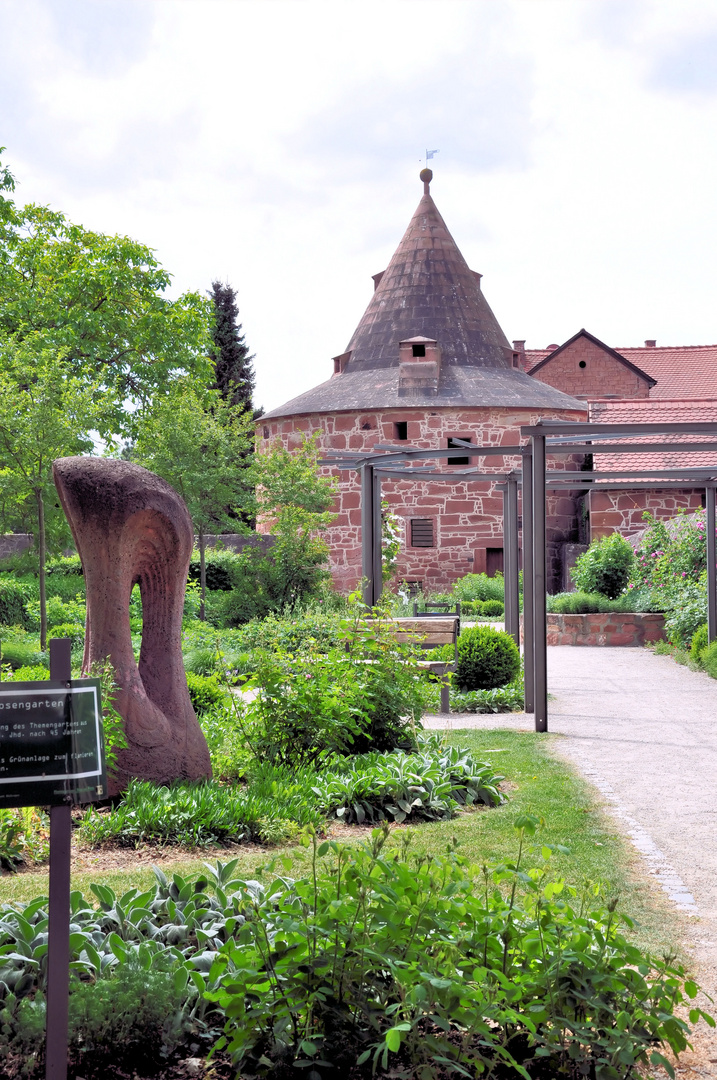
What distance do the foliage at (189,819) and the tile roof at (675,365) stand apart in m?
35.4

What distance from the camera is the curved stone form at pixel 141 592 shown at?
5652 mm

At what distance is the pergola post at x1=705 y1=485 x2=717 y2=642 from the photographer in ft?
48.6

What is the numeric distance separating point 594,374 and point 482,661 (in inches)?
1138

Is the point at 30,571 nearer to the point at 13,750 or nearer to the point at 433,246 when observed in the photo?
the point at 433,246

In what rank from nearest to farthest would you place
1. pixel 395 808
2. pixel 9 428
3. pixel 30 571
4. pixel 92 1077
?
pixel 92 1077 < pixel 395 808 < pixel 9 428 < pixel 30 571

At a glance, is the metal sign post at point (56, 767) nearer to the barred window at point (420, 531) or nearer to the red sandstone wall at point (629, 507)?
the red sandstone wall at point (629, 507)

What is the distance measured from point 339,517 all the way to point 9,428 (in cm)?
1421

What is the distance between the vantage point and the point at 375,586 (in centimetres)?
1231

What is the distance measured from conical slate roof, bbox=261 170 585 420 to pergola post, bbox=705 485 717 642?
15093 mm

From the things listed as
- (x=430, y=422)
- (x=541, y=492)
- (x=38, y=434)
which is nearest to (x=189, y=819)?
(x=541, y=492)

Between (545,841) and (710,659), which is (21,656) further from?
(545,841)

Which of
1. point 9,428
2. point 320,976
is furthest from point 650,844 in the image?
point 9,428

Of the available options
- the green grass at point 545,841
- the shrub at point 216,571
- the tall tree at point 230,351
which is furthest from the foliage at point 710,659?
the tall tree at point 230,351

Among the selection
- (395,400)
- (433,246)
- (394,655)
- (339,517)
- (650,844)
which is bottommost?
(650,844)
